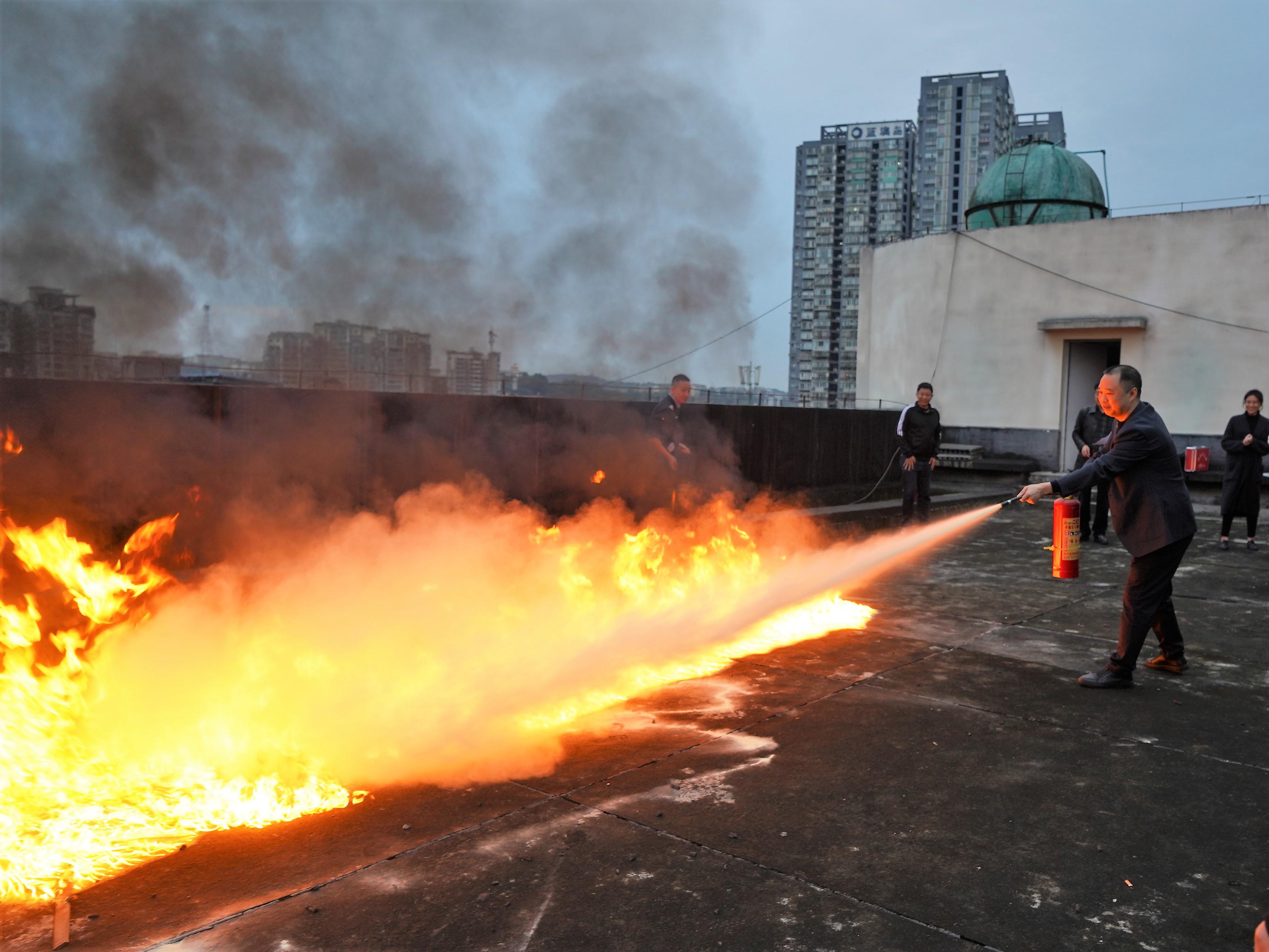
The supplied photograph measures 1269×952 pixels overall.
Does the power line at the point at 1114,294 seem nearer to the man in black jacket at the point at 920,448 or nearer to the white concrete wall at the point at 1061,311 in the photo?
the white concrete wall at the point at 1061,311

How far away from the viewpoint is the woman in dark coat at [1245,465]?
32.6 ft

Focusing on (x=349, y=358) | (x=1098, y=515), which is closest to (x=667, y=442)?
(x=349, y=358)

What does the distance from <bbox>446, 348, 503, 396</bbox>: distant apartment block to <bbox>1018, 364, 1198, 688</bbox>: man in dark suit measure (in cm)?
389

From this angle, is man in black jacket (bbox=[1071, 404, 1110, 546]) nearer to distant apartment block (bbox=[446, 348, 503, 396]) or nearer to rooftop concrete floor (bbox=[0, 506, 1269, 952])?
rooftop concrete floor (bbox=[0, 506, 1269, 952])

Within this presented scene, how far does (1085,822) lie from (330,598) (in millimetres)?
3773

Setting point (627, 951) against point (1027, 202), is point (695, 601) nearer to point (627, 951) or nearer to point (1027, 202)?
point (627, 951)

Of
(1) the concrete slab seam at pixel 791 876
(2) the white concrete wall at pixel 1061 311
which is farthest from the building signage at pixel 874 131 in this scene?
(1) the concrete slab seam at pixel 791 876

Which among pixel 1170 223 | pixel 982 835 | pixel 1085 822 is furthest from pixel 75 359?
pixel 1170 223

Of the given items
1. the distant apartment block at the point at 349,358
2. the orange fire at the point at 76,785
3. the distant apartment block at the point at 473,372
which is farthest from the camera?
the distant apartment block at the point at 473,372

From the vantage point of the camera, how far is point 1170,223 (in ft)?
55.1

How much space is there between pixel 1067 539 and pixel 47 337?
5.73 meters

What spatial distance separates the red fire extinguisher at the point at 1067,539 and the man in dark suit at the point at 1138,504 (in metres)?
0.28

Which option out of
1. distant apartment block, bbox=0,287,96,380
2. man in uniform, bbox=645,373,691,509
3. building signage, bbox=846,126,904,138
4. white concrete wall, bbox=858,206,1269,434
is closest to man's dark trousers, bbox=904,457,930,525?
man in uniform, bbox=645,373,691,509

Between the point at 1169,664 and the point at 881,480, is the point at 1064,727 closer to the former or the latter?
the point at 1169,664
